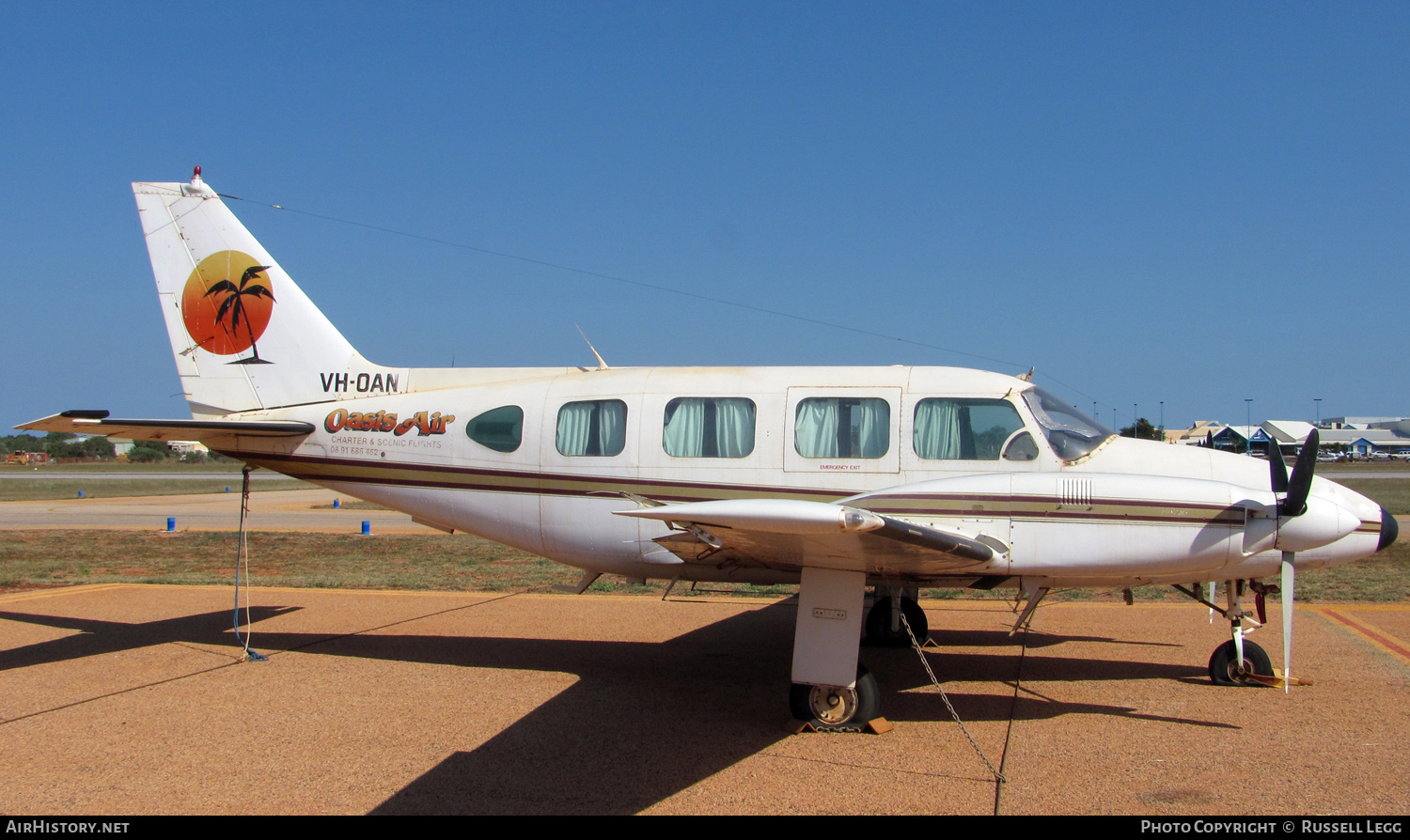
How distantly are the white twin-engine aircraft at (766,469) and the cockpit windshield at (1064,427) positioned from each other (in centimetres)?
2

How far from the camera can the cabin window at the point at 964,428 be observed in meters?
7.59

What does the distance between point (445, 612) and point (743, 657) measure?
4568 mm

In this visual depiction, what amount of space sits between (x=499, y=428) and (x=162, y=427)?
3176mm

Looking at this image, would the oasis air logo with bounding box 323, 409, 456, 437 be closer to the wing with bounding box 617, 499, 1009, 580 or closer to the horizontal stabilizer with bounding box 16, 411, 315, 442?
the horizontal stabilizer with bounding box 16, 411, 315, 442

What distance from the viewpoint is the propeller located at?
252 inches

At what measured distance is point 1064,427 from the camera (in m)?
7.62

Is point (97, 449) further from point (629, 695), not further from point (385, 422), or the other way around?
point (629, 695)

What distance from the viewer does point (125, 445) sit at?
14088cm

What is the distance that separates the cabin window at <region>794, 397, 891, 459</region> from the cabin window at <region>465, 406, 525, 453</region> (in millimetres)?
2643

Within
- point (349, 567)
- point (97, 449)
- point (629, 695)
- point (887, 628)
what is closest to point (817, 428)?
point (629, 695)

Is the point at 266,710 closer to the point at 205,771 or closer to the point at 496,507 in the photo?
the point at 205,771

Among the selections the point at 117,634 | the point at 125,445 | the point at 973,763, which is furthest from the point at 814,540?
the point at 125,445

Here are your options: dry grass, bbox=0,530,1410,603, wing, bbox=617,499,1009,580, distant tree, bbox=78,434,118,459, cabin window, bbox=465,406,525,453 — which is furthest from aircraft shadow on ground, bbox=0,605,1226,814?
distant tree, bbox=78,434,118,459

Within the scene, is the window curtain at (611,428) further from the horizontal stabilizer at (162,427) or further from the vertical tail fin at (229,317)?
the horizontal stabilizer at (162,427)
